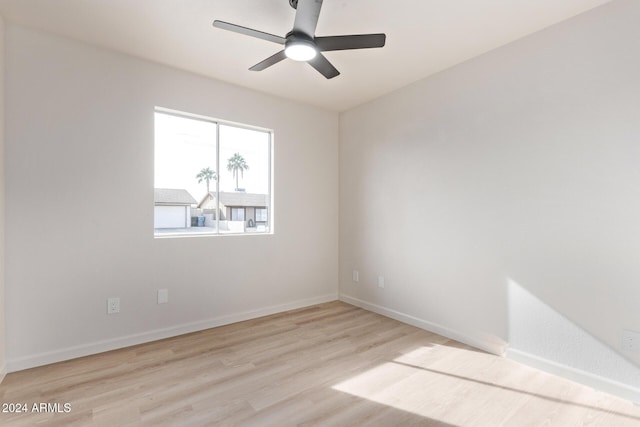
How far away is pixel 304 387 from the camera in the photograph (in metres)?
2.13

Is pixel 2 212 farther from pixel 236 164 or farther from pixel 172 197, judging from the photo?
pixel 236 164

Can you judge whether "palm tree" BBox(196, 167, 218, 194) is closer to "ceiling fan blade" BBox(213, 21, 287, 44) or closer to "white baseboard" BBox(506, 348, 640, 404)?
"ceiling fan blade" BBox(213, 21, 287, 44)

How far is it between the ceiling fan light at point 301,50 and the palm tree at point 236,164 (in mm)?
1687

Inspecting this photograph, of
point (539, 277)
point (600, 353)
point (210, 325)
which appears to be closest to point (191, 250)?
point (210, 325)

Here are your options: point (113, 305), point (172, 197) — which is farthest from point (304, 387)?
point (172, 197)

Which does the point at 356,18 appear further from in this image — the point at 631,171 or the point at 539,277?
the point at 539,277

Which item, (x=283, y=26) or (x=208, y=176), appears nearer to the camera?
(x=283, y=26)

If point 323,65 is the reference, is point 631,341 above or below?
below

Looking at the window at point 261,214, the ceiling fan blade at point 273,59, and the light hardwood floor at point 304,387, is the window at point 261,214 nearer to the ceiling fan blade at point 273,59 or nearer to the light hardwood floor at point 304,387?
the light hardwood floor at point 304,387

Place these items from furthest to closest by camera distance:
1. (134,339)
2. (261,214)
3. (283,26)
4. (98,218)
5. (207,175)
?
(261,214) → (207,175) → (134,339) → (98,218) → (283,26)

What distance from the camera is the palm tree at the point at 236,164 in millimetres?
3479

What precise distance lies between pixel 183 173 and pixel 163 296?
3.94 feet

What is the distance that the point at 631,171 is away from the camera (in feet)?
6.51

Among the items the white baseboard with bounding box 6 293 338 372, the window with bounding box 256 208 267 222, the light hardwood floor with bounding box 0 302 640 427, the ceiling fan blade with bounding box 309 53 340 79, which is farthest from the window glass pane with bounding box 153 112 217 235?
the ceiling fan blade with bounding box 309 53 340 79
